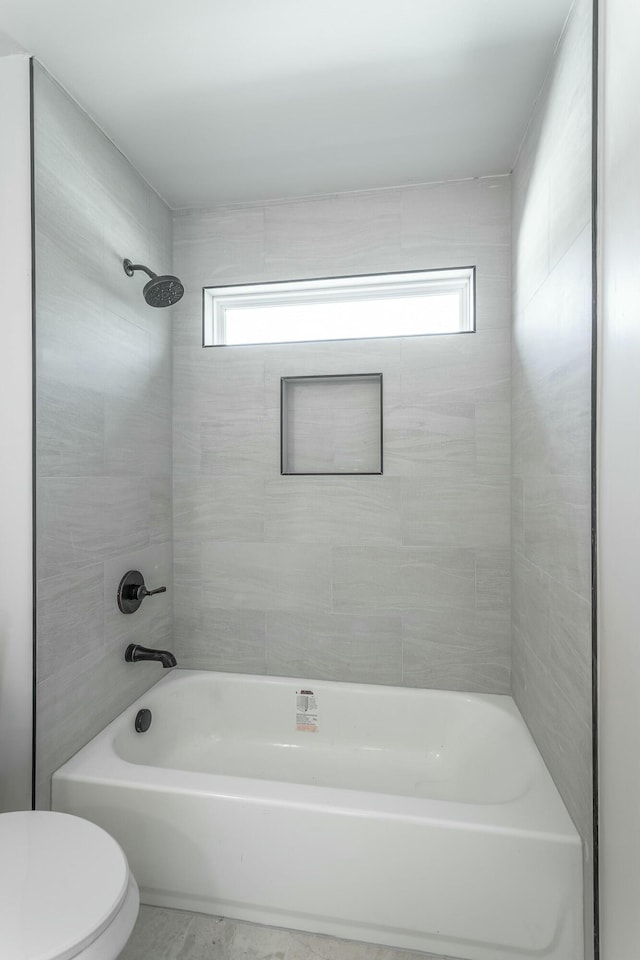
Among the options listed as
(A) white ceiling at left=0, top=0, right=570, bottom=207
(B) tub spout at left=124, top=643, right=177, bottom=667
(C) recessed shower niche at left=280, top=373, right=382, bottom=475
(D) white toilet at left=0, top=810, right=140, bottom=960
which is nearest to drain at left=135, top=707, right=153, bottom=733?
(B) tub spout at left=124, top=643, right=177, bottom=667

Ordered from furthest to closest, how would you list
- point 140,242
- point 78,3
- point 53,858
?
1. point 140,242
2. point 78,3
3. point 53,858

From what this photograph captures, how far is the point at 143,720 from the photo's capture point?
1918 mm

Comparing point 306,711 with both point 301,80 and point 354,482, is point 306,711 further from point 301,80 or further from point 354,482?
point 301,80

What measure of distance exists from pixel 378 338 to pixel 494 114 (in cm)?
83

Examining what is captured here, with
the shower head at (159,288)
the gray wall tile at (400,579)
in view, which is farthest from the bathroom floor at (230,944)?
the shower head at (159,288)

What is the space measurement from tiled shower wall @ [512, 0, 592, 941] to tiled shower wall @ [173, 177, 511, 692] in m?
0.17

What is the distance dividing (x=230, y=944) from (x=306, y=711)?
0.82m

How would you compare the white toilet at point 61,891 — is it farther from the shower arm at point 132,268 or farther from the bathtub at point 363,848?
the shower arm at point 132,268

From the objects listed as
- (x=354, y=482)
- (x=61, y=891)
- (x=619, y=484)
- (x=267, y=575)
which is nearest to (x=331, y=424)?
(x=354, y=482)

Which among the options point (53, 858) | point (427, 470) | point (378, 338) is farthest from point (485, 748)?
point (378, 338)

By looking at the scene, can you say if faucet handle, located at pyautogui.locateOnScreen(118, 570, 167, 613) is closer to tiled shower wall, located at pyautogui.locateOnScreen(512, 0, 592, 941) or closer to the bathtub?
Result: the bathtub

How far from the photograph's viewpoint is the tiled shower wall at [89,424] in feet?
4.91

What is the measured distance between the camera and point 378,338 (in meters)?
2.12

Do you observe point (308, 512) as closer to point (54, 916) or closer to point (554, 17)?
point (54, 916)
